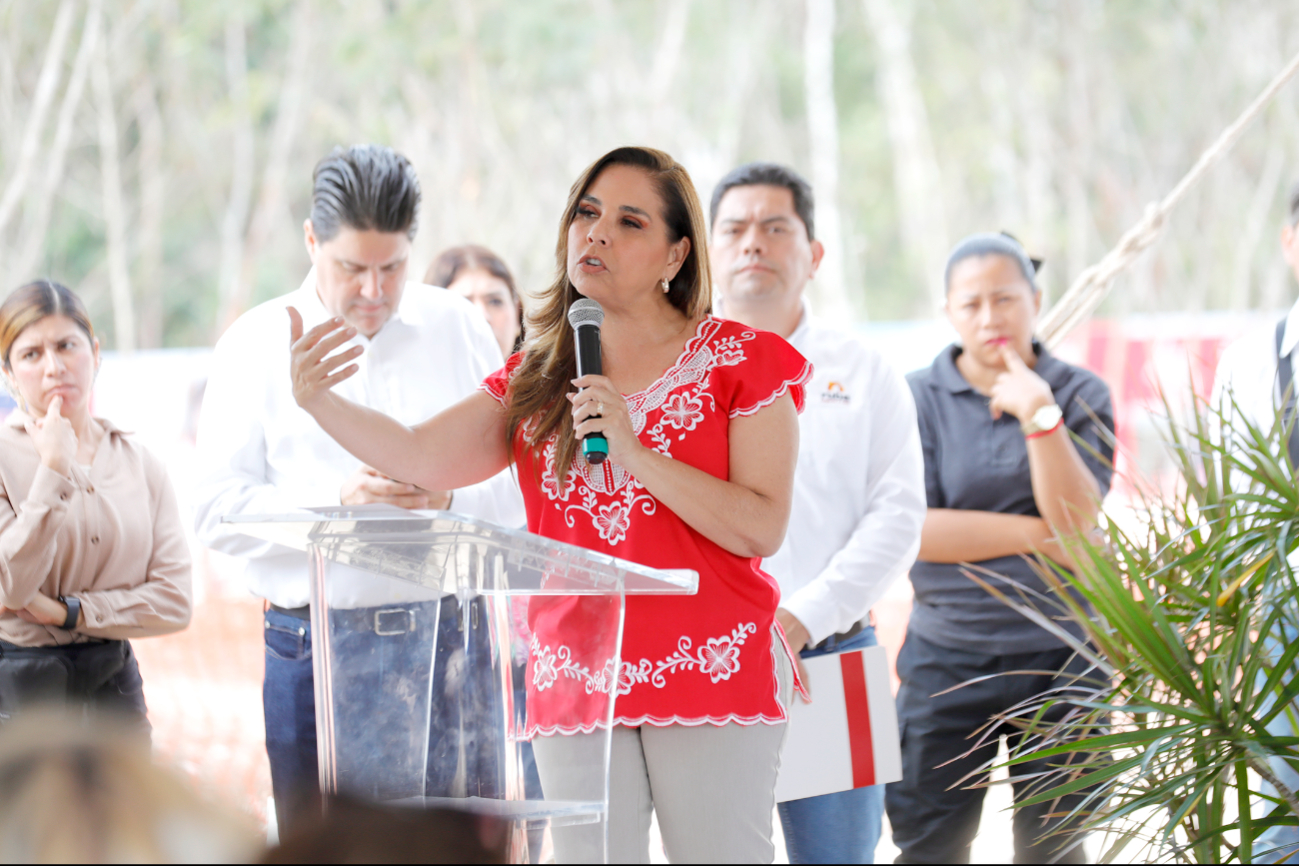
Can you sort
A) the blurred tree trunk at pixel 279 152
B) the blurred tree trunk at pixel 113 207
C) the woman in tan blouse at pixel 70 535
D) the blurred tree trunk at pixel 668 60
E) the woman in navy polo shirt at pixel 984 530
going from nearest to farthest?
the woman in tan blouse at pixel 70 535
the woman in navy polo shirt at pixel 984 530
the blurred tree trunk at pixel 113 207
the blurred tree trunk at pixel 668 60
the blurred tree trunk at pixel 279 152

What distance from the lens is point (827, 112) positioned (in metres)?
15.4

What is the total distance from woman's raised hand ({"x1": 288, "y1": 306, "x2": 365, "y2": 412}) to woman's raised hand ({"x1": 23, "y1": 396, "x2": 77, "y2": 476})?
96cm

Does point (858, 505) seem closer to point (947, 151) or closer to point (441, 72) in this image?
point (441, 72)

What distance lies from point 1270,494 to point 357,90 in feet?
41.6

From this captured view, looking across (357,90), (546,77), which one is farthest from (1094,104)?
(357,90)

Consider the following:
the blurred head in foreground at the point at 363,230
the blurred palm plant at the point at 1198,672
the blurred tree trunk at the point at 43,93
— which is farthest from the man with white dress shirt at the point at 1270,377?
the blurred tree trunk at the point at 43,93

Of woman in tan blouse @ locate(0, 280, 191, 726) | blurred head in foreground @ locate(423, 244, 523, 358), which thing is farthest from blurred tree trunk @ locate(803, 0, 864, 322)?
woman in tan blouse @ locate(0, 280, 191, 726)

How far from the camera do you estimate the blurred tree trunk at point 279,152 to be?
13.8 meters

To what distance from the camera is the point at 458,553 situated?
1.47m

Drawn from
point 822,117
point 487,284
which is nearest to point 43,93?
point 487,284

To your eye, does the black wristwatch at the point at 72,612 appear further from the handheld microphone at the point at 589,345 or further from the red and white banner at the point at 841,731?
the red and white banner at the point at 841,731

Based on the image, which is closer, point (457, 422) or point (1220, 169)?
point (457, 422)

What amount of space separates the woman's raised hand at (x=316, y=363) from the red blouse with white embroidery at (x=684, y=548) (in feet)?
1.05

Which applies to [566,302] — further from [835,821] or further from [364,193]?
[835,821]
